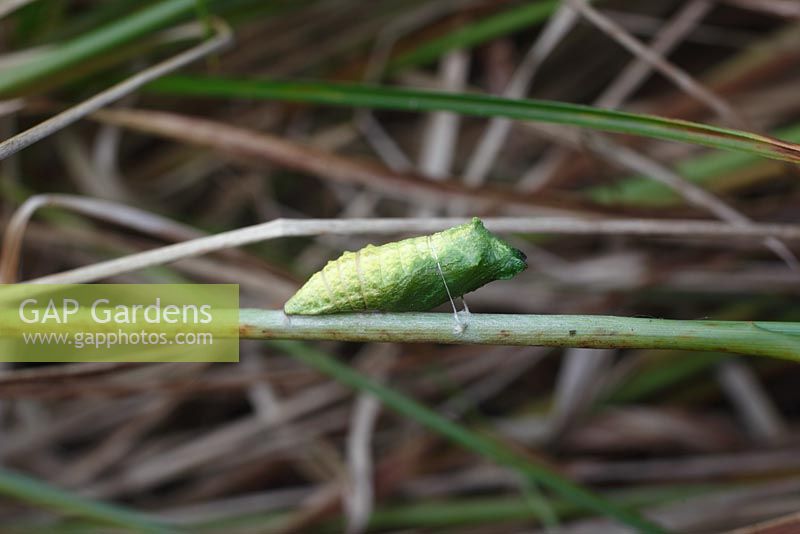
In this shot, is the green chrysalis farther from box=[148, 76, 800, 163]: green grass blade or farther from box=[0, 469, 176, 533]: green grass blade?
box=[0, 469, 176, 533]: green grass blade

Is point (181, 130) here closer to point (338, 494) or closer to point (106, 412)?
point (106, 412)

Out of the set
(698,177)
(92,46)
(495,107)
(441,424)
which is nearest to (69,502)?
(441,424)

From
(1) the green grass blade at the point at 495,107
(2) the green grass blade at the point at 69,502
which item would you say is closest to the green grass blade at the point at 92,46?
(1) the green grass blade at the point at 495,107

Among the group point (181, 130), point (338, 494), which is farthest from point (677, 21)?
point (338, 494)

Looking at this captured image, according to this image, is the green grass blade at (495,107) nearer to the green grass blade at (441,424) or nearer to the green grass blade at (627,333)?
the green grass blade at (627,333)

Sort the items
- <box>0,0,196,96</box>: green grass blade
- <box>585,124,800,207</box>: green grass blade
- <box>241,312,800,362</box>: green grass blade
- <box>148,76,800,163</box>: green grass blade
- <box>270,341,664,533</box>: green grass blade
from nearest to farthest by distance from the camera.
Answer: <box>241,312,800,362</box>: green grass blade < <box>148,76,800,163</box>: green grass blade < <box>270,341,664,533</box>: green grass blade < <box>0,0,196,96</box>: green grass blade < <box>585,124,800,207</box>: green grass blade

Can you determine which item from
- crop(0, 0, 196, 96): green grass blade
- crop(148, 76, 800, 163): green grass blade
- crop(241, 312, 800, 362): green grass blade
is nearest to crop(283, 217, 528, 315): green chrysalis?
crop(241, 312, 800, 362): green grass blade
